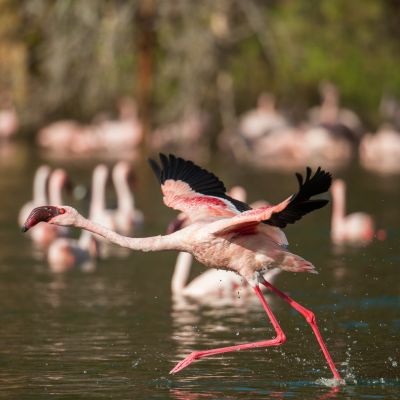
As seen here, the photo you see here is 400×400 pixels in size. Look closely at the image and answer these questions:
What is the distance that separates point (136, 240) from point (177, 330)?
1.91 m

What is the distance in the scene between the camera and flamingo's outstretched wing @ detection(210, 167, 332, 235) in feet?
27.0

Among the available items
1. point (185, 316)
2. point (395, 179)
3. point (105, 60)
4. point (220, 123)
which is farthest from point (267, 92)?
point (185, 316)

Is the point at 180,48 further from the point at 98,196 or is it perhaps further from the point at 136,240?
the point at 136,240

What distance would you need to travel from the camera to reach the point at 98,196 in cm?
1855

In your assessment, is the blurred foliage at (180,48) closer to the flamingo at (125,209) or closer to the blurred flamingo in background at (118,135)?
the blurred flamingo in background at (118,135)

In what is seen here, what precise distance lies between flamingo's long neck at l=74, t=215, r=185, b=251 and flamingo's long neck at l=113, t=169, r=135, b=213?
9049mm

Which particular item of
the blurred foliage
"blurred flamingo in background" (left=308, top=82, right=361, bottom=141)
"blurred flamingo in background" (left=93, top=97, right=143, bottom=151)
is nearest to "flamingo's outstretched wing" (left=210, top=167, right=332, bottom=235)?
the blurred foliage

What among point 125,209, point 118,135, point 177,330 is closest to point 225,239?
point 177,330

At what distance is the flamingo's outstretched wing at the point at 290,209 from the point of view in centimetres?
824

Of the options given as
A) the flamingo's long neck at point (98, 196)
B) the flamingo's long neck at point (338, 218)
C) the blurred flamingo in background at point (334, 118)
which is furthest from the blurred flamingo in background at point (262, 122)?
the flamingo's long neck at point (338, 218)

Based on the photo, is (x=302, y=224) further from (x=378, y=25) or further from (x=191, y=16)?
(x=378, y=25)

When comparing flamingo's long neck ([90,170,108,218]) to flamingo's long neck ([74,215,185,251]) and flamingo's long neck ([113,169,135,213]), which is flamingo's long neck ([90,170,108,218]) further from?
Result: flamingo's long neck ([74,215,185,251])

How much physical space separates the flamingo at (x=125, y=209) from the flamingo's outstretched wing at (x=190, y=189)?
7275 mm

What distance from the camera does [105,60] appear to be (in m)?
28.5
